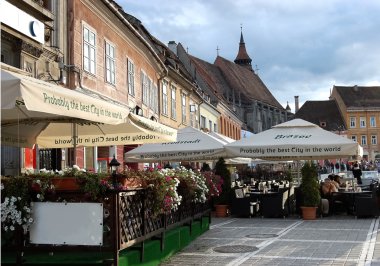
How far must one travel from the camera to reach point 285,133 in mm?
14523

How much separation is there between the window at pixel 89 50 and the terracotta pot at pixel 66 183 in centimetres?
985

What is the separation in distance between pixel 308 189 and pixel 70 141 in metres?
6.88

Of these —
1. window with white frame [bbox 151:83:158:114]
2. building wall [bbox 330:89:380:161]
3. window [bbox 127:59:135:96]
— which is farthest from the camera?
building wall [bbox 330:89:380:161]

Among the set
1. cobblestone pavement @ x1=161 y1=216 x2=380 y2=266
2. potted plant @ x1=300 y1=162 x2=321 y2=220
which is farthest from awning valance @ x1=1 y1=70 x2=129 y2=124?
potted plant @ x1=300 y1=162 x2=321 y2=220

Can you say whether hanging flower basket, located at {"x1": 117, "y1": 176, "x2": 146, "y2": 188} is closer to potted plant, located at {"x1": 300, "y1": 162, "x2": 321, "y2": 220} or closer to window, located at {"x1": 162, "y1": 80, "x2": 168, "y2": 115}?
potted plant, located at {"x1": 300, "y1": 162, "x2": 321, "y2": 220}

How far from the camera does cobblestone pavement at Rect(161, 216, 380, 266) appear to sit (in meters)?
8.10

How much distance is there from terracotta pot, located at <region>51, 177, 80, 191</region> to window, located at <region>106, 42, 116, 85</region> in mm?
11811

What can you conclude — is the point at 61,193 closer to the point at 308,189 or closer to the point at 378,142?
the point at 308,189

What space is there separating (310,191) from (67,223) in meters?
9.52

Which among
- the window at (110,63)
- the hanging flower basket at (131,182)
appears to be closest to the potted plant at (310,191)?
the window at (110,63)

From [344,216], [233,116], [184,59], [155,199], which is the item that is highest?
[184,59]

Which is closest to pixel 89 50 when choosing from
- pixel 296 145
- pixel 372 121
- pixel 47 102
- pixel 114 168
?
pixel 296 145

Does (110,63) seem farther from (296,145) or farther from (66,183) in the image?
(66,183)

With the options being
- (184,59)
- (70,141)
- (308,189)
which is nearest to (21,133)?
(70,141)
